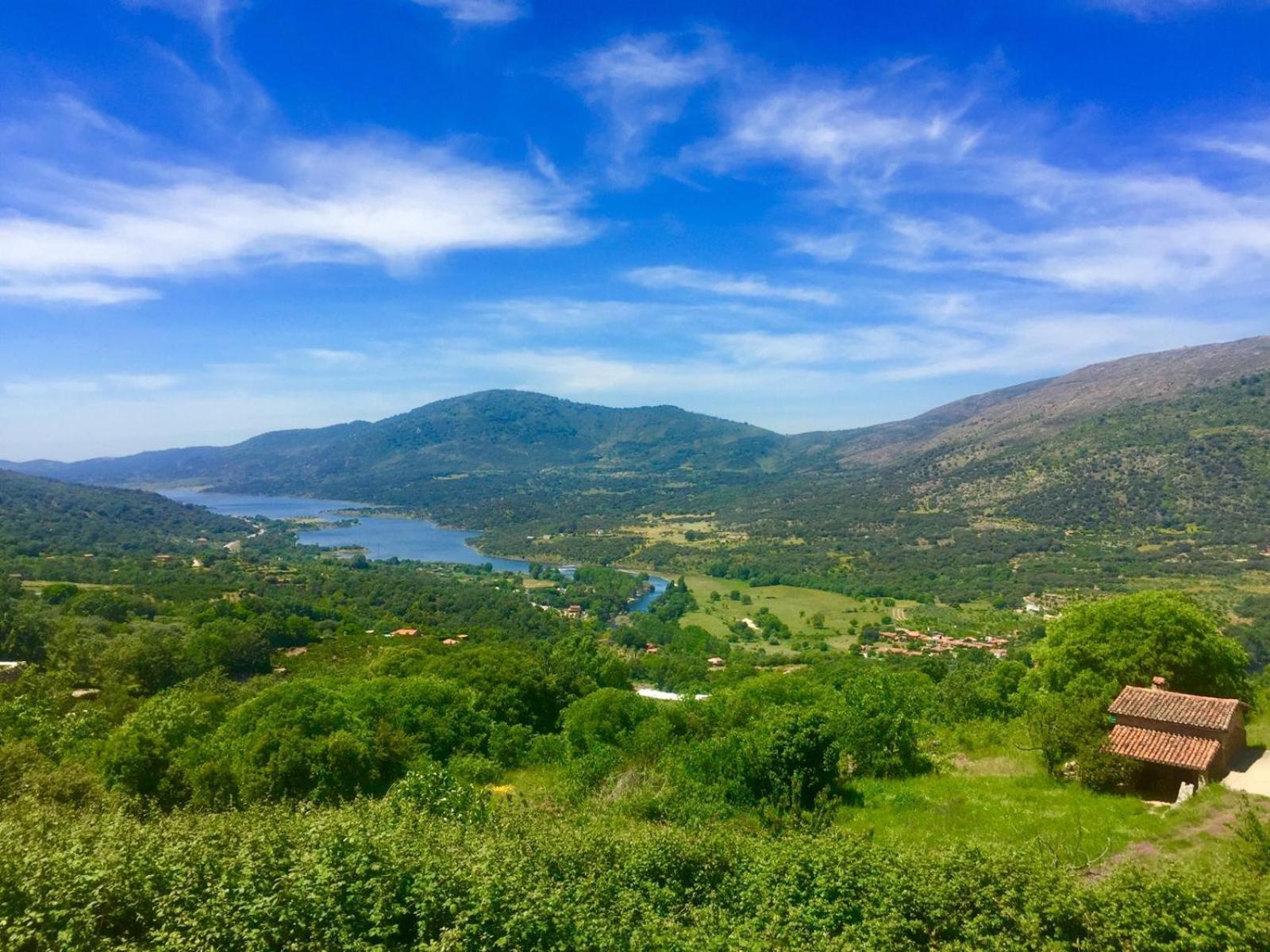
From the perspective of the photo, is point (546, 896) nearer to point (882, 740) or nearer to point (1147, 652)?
point (882, 740)

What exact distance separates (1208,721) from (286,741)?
19227 millimetres

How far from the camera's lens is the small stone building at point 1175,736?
13649mm

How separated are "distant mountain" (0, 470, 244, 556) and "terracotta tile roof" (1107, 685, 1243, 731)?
330 feet

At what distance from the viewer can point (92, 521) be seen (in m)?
112

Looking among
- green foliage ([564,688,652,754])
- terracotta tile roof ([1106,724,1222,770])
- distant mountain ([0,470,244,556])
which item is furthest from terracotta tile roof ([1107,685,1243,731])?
distant mountain ([0,470,244,556])

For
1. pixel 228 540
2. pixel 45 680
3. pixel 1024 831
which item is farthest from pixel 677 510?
pixel 1024 831

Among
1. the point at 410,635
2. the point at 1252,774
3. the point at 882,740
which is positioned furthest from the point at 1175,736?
Result: the point at 410,635

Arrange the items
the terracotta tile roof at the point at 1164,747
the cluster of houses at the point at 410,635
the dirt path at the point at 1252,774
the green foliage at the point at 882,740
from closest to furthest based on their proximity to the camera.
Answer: the dirt path at the point at 1252,774
the terracotta tile roof at the point at 1164,747
the green foliage at the point at 882,740
the cluster of houses at the point at 410,635

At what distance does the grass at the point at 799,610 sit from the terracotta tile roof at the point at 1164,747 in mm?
55079

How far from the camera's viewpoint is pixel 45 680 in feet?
94.6

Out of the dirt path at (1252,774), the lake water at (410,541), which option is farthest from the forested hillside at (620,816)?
the lake water at (410,541)

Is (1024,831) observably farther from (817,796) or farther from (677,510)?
(677,510)

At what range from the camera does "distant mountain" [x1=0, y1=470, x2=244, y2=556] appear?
306 ft

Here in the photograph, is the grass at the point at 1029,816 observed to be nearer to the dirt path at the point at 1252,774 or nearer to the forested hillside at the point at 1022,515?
the dirt path at the point at 1252,774
